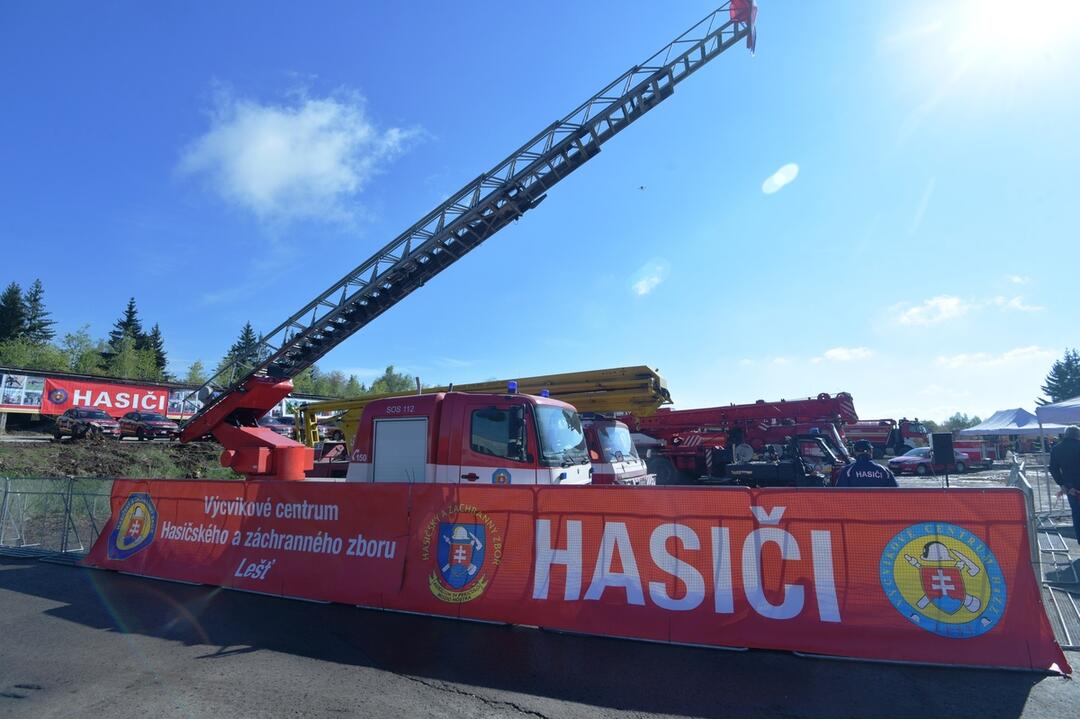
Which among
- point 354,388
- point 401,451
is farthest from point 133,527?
point 354,388

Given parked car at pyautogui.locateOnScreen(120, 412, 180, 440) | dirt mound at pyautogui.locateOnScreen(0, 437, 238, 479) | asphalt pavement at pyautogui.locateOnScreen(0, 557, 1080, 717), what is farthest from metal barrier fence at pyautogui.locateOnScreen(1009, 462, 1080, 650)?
parked car at pyautogui.locateOnScreen(120, 412, 180, 440)

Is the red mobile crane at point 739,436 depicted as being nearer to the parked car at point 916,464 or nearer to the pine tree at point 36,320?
the parked car at point 916,464

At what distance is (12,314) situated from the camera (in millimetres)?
60250

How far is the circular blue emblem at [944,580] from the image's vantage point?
455cm

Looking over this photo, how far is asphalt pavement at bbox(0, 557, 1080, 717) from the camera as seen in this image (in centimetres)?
390

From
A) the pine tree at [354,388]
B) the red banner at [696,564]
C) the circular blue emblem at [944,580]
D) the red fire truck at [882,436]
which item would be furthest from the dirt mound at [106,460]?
the pine tree at [354,388]

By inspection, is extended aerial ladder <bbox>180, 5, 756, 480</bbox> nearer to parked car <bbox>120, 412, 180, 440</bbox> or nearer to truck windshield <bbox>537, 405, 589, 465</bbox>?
truck windshield <bbox>537, 405, 589, 465</bbox>

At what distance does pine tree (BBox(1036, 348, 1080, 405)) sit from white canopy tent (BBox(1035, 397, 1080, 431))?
88.9 metres

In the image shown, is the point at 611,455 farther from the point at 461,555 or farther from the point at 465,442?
the point at 461,555

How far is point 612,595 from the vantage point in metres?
5.38

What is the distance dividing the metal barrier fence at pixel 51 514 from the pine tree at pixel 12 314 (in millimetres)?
66836

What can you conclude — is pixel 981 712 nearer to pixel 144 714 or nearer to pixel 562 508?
pixel 562 508

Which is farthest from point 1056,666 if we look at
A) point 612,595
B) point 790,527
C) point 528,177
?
point 528,177

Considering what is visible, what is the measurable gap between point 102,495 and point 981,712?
12.1 metres
